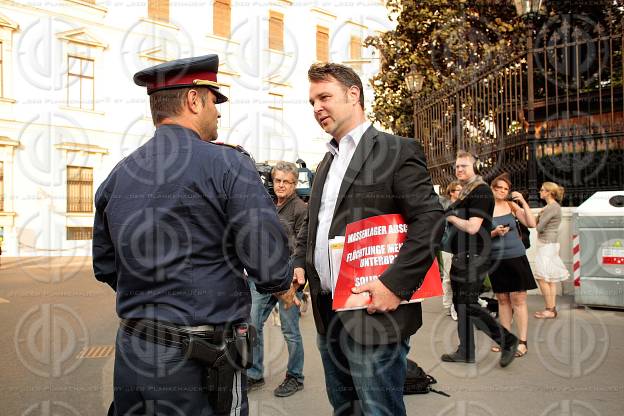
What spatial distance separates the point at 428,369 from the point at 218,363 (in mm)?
3473

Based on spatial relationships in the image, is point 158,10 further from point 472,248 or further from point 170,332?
point 170,332

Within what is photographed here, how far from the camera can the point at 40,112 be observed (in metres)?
19.0

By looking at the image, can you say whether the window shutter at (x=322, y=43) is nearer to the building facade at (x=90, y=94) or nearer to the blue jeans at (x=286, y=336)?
the building facade at (x=90, y=94)

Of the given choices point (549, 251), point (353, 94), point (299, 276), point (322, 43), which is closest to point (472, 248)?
point (299, 276)

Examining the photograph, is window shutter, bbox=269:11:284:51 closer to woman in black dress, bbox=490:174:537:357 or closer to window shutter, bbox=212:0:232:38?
window shutter, bbox=212:0:232:38

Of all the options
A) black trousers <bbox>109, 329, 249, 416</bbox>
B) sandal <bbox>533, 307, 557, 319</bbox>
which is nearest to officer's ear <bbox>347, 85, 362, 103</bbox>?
black trousers <bbox>109, 329, 249, 416</bbox>

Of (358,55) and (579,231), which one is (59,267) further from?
(358,55)

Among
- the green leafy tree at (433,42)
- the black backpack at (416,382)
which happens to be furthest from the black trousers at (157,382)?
the green leafy tree at (433,42)

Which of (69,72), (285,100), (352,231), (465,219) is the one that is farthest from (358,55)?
(352,231)

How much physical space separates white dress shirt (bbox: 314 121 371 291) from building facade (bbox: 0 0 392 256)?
14.2 meters

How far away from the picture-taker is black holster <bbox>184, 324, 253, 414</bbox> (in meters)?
1.87

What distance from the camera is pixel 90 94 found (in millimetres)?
20203

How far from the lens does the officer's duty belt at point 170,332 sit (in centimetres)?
187

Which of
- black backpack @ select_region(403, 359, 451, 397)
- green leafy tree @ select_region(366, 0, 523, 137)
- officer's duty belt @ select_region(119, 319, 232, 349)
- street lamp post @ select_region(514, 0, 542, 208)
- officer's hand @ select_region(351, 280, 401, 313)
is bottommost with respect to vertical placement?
black backpack @ select_region(403, 359, 451, 397)
